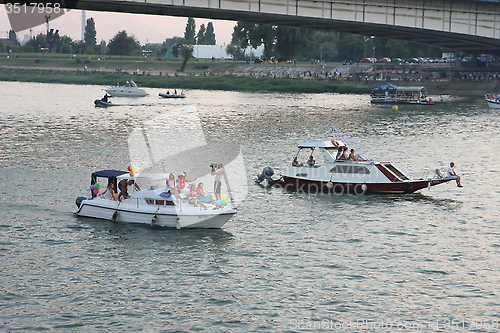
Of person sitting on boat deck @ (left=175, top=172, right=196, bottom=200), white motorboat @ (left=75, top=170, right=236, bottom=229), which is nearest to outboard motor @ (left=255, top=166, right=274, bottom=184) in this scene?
white motorboat @ (left=75, top=170, right=236, bottom=229)

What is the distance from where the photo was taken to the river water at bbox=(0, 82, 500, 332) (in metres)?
21.7

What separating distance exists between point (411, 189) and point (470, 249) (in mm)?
11303

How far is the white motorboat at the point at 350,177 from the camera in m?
40.4

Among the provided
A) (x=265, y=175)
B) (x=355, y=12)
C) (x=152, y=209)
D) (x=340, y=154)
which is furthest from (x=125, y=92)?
(x=152, y=209)

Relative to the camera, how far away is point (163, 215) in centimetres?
3141

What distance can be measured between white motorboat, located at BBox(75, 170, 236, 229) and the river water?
19.4 inches

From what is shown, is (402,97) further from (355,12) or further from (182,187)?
(182,187)

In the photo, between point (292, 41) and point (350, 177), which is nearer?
point (350, 177)

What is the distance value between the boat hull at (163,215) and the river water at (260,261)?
0.42m

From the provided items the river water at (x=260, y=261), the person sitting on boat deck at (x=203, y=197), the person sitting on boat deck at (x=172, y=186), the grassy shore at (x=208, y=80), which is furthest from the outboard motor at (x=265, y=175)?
the grassy shore at (x=208, y=80)

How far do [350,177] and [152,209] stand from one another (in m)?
14.5

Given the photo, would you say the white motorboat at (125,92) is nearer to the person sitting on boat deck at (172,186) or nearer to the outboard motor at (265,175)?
the outboard motor at (265,175)

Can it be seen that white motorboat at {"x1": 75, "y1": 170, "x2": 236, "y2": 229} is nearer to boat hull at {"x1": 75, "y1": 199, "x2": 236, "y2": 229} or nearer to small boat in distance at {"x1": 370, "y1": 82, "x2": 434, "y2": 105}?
boat hull at {"x1": 75, "y1": 199, "x2": 236, "y2": 229}

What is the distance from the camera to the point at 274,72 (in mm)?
178625
